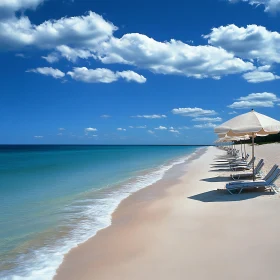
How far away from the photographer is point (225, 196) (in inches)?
343

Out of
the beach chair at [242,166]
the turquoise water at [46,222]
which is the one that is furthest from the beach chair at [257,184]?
the beach chair at [242,166]

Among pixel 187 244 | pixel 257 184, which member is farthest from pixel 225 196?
pixel 187 244

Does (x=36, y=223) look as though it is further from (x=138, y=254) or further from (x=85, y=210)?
(x=138, y=254)

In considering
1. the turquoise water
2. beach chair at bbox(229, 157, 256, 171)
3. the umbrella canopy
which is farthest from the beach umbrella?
beach chair at bbox(229, 157, 256, 171)

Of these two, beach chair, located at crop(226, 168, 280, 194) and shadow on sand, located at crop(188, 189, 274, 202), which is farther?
beach chair, located at crop(226, 168, 280, 194)

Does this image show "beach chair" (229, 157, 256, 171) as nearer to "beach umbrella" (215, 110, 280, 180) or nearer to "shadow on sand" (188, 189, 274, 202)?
"shadow on sand" (188, 189, 274, 202)

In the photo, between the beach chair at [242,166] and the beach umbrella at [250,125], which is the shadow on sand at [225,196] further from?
the beach chair at [242,166]

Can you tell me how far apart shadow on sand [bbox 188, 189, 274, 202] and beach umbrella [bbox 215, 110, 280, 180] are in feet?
5.70

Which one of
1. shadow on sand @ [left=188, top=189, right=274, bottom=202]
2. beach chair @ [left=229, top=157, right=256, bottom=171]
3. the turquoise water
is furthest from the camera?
beach chair @ [left=229, top=157, right=256, bottom=171]

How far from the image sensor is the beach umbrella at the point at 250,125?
8.47 meters

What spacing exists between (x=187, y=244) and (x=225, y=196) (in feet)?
13.4

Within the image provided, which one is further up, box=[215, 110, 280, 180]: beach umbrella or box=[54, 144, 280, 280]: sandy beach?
box=[215, 110, 280, 180]: beach umbrella

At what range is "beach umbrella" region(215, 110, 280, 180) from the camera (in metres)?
8.47

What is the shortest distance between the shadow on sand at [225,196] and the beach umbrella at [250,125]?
5.70 feet
